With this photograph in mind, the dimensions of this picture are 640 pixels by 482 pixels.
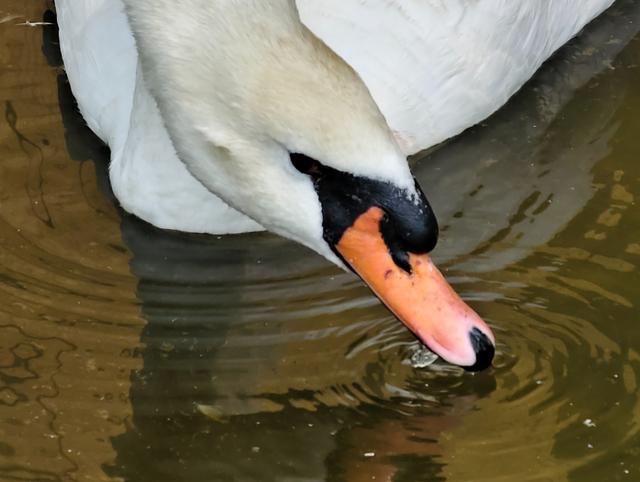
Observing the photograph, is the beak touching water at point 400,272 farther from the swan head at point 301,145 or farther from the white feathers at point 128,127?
the white feathers at point 128,127

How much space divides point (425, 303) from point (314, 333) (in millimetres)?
692

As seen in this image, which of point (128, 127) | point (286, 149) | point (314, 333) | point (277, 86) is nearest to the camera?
point (277, 86)

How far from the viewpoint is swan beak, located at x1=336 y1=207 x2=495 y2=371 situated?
4328 mm

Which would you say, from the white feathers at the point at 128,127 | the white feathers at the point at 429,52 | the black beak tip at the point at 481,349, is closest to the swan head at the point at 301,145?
the black beak tip at the point at 481,349

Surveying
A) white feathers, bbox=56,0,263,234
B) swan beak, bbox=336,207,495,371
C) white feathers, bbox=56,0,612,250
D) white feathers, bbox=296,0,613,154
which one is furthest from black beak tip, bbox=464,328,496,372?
white feathers, bbox=296,0,613,154

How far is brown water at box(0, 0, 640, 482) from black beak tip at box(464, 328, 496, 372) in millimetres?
295

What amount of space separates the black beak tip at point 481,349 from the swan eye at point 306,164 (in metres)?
0.57

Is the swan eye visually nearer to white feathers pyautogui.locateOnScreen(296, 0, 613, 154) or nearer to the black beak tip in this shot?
the black beak tip

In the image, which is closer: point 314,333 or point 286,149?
point 286,149

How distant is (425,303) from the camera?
4352 millimetres

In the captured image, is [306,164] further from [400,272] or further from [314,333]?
[314,333]

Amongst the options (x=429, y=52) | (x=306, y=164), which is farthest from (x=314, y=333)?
(x=429, y=52)

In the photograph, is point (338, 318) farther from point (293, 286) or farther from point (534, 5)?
point (534, 5)

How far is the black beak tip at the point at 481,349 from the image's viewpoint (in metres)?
4.33
